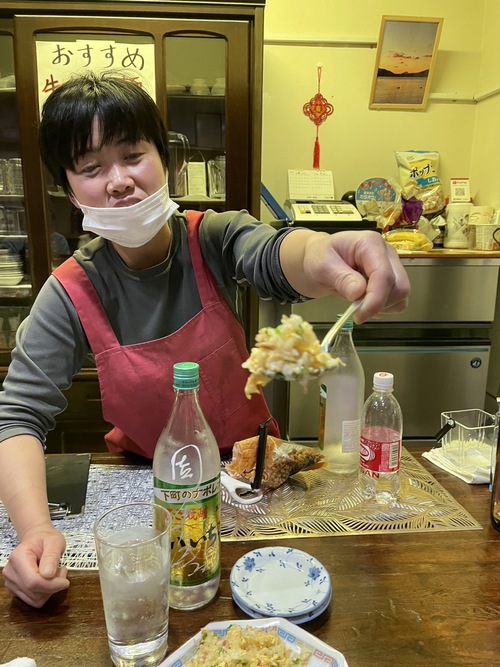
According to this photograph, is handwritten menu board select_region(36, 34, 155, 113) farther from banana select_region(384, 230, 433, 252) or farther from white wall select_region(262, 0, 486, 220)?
banana select_region(384, 230, 433, 252)

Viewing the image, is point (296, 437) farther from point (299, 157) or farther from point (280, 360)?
point (280, 360)

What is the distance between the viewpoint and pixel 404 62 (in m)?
2.61

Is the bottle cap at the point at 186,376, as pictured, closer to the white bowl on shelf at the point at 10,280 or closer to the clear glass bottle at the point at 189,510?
the clear glass bottle at the point at 189,510

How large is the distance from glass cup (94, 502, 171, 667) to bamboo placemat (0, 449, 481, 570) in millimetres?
182

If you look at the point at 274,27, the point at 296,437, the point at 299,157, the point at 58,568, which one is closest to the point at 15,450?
the point at 58,568

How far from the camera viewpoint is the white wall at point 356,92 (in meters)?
2.59

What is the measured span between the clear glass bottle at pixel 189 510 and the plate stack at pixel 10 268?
78.4 inches

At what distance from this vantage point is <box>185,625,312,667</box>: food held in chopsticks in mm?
593

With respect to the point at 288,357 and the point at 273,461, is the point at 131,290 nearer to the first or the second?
the point at 273,461

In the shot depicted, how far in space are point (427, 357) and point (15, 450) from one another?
6.20ft

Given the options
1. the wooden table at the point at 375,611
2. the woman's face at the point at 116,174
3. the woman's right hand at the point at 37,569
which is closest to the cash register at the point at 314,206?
the woman's face at the point at 116,174

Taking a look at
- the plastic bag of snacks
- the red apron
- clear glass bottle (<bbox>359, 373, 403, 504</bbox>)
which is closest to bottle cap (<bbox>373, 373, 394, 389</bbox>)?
clear glass bottle (<bbox>359, 373, 403, 504</bbox>)

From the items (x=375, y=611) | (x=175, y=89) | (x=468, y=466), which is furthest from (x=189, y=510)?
(x=175, y=89)

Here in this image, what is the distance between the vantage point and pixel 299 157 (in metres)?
2.72
